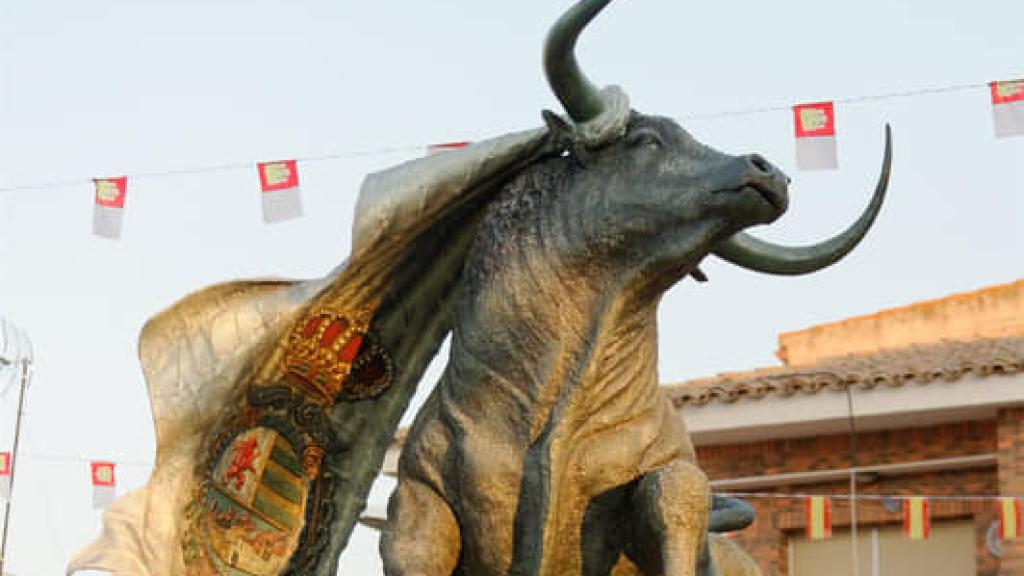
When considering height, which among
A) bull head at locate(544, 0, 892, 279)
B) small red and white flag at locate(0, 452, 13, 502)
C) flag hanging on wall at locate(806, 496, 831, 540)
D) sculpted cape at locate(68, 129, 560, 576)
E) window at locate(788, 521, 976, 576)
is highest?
bull head at locate(544, 0, 892, 279)

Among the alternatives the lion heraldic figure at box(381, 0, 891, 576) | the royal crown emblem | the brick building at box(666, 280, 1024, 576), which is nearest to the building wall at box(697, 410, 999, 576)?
the brick building at box(666, 280, 1024, 576)

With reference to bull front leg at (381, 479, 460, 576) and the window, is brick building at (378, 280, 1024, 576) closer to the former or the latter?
A: the window

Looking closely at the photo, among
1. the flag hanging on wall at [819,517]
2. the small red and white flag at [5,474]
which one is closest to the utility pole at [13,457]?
the small red and white flag at [5,474]

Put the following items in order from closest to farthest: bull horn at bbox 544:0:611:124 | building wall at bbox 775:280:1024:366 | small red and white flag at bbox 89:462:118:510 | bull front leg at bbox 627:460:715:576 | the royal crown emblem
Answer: bull horn at bbox 544:0:611:124, bull front leg at bbox 627:460:715:576, the royal crown emblem, small red and white flag at bbox 89:462:118:510, building wall at bbox 775:280:1024:366

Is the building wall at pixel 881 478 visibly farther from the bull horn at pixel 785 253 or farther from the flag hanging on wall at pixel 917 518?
the bull horn at pixel 785 253

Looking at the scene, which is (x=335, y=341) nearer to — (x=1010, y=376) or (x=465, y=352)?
(x=465, y=352)

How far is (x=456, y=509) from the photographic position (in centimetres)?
566

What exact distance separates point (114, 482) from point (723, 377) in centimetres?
779

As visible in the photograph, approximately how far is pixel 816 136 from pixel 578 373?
18.1 feet

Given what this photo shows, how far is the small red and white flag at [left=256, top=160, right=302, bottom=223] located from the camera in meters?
10.2

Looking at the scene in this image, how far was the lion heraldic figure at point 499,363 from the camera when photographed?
5.55 m

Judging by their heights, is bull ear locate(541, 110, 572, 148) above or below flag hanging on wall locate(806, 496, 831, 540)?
above

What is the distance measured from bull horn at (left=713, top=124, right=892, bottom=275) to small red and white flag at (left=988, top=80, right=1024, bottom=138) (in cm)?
550

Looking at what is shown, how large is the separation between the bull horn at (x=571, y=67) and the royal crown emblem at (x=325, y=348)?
0.84m
